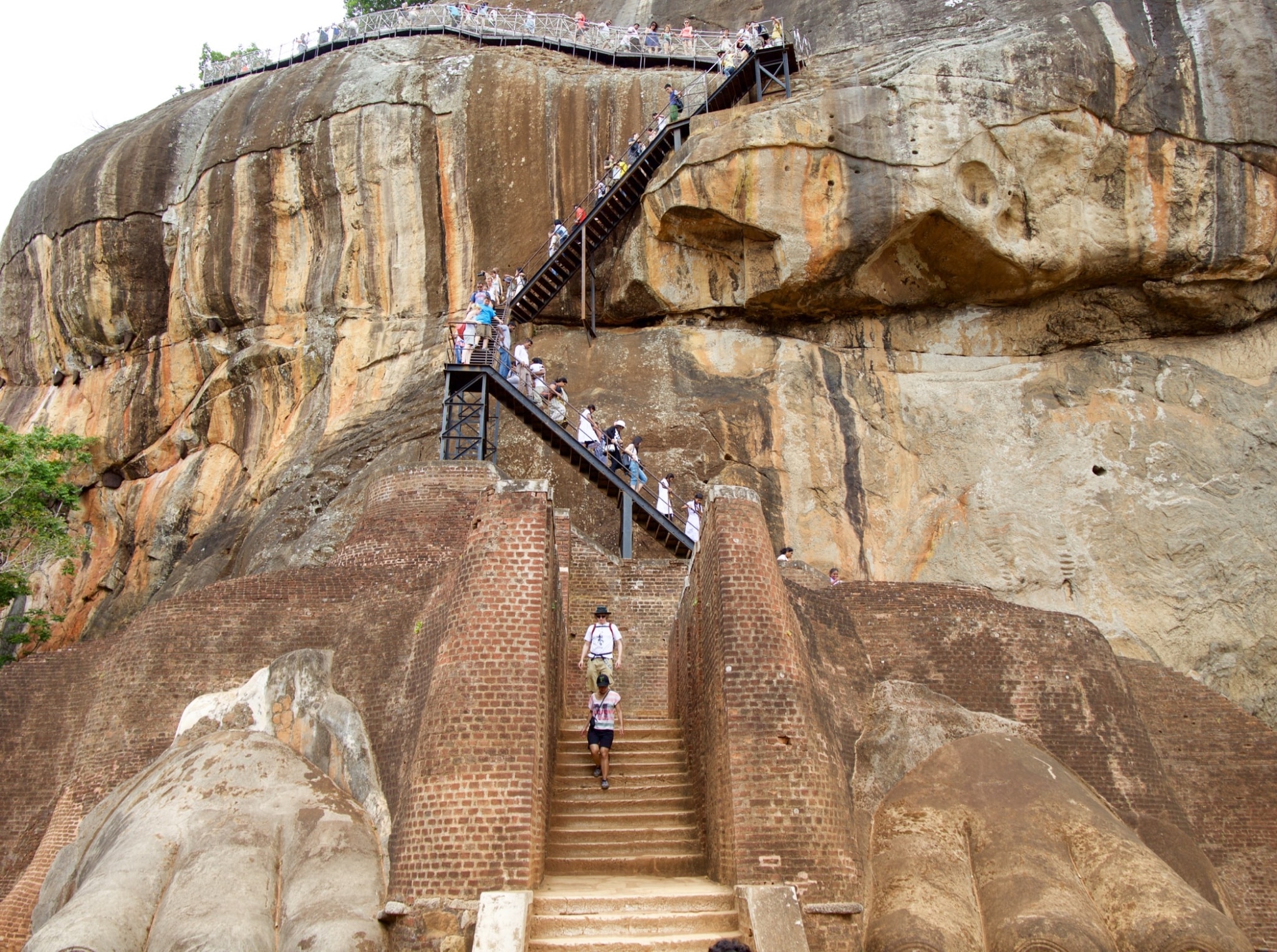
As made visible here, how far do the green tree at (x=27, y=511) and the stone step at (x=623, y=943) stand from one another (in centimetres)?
1659

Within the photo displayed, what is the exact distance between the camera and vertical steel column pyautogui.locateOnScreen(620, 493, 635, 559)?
19.9 meters

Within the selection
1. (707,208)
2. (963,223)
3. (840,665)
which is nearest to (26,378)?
(707,208)

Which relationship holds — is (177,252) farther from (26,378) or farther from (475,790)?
(475,790)

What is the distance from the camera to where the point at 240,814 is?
10.7 metres

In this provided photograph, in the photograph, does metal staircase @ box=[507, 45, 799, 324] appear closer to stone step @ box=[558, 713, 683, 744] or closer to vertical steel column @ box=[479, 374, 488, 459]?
vertical steel column @ box=[479, 374, 488, 459]

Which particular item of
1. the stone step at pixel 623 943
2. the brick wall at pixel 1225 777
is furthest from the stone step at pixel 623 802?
the brick wall at pixel 1225 777

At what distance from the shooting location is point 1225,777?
1457cm

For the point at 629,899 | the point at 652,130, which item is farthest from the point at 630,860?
the point at 652,130

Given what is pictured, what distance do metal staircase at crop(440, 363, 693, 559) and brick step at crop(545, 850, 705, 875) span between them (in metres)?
9.04

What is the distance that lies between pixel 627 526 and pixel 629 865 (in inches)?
380

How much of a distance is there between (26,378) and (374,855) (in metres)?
27.3

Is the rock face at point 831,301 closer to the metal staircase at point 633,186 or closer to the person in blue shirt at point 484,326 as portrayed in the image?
the metal staircase at point 633,186

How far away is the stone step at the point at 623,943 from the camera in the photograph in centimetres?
898

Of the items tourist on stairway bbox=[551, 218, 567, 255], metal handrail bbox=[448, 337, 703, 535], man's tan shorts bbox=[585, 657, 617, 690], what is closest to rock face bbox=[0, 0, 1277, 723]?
metal handrail bbox=[448, 337, 703, 535]
